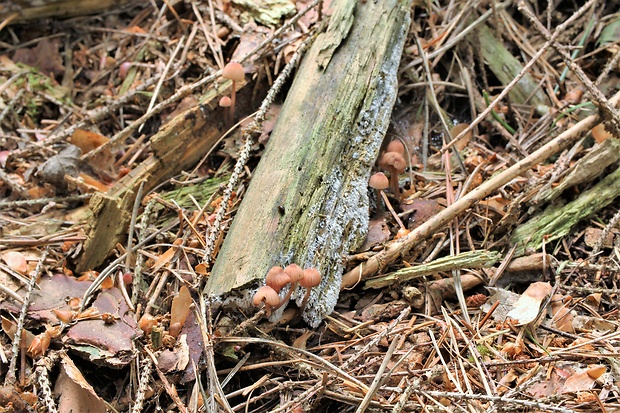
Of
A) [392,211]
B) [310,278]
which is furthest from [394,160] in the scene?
[310,278]

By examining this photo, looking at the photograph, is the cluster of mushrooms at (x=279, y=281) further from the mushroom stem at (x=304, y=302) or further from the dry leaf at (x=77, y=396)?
the dry leaf at (x=77, y=396)

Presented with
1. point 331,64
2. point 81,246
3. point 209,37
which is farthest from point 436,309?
point 209,37

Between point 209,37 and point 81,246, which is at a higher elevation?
point 209,37

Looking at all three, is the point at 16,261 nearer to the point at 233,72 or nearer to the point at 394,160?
the point at 233,72

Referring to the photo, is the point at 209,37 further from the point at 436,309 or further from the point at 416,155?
the point at 436,309

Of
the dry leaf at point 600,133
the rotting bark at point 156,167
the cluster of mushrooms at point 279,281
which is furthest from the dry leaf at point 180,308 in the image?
the dry leaf at point 600,133

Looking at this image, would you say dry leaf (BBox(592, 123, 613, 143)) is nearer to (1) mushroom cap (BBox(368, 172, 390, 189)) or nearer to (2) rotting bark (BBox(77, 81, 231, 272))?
(1) mushroom cap (BBox(368, 172, 390, 189))
